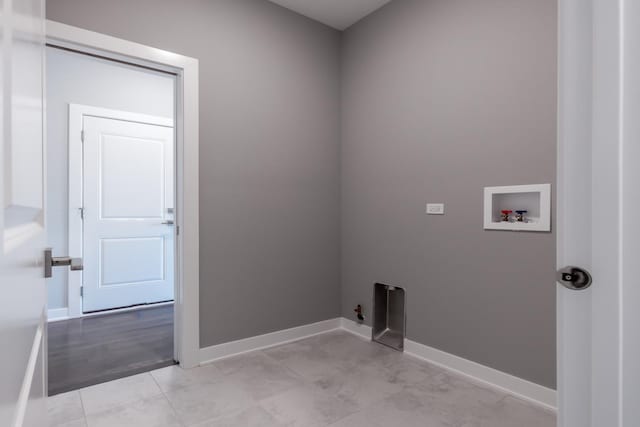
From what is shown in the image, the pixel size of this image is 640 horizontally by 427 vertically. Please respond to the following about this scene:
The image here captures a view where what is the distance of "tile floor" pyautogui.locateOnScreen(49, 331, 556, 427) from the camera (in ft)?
5.85

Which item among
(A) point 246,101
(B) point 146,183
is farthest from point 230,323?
(B) point 146,183

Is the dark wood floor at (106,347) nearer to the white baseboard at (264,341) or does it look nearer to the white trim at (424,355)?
the white baseboard at (264,341)

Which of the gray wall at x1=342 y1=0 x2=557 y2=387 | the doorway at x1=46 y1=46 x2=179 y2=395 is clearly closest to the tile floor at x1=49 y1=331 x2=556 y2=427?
the gray wall at x1=342 y1=0 x2=557 y2=387

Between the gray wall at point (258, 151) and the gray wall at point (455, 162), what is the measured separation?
10.5 inches

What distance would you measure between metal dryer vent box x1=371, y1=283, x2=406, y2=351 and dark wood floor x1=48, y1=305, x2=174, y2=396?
1.63m

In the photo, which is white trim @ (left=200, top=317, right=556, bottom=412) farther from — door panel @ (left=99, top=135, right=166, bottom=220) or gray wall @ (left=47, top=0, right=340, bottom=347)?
door panel @ (left=99, top=135, right=166, bottom=220)

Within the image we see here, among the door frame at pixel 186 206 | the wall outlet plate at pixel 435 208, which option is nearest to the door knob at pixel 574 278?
the wall outlet plate at pixel 435 208

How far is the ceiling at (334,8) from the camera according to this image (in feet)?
9.16

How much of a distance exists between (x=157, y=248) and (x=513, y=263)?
3639mm

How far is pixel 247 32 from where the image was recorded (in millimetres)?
2672

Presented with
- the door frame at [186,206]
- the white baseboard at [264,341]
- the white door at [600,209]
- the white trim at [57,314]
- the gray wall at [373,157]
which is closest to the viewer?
the white door at [600,209]

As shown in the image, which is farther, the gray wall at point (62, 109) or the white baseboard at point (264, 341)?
the gray wall at point (62, 109)

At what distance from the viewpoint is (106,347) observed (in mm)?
2734

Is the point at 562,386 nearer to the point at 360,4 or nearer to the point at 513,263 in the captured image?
the point at 513,263
